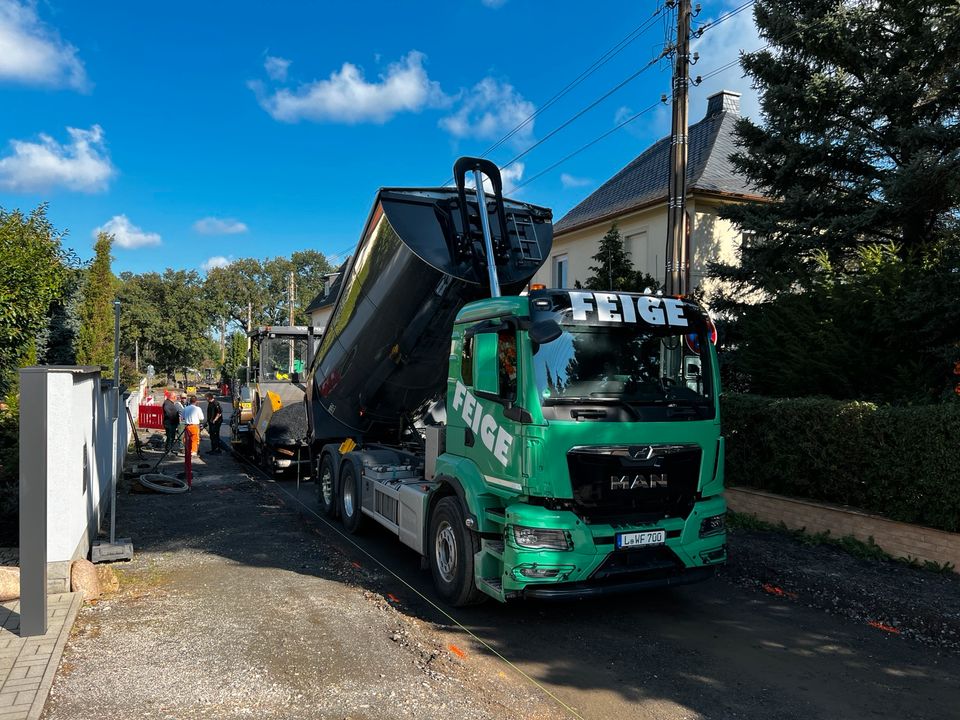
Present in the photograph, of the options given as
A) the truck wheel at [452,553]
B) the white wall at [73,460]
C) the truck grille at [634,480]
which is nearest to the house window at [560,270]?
the white wall at [73,460]

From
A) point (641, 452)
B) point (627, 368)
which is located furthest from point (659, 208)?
point (641, 452)

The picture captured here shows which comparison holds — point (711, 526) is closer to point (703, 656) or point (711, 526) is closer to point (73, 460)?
point (703, 656)

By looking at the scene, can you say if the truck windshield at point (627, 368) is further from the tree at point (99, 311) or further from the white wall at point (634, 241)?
the tree at point (99, 311)

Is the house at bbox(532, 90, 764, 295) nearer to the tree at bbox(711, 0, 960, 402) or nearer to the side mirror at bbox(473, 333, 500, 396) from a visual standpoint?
the tree at bbox(711, 0, 960, 402)

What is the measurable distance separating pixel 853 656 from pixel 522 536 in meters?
2.67

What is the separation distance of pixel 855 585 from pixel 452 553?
3910mm

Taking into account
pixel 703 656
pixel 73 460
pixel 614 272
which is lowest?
pixel 703 656

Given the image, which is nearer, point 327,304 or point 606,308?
point 606,308

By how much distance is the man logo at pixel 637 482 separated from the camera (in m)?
5.30

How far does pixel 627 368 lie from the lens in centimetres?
570

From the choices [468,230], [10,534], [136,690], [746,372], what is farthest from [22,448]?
[746,372]

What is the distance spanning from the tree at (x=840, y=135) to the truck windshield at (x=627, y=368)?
5.73 meters

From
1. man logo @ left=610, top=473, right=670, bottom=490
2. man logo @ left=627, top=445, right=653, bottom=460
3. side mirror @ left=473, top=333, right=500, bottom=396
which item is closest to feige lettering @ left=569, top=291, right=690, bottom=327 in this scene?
side mirror @ left=473, top=333, right=500, bottom=396

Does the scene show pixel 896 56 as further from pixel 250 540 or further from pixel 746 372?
pixel 250 540
